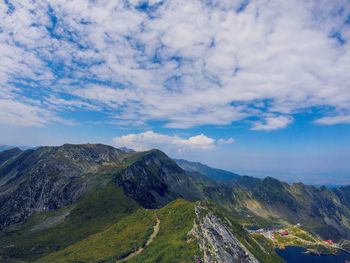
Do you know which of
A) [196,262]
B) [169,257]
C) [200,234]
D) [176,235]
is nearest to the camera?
[196,262]

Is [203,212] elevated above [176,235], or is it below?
above

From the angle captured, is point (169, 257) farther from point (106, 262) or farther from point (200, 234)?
point (106, 262)

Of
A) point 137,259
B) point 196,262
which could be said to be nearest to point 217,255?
point 196,262

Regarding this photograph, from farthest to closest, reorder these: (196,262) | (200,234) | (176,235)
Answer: (176,235) → (200,234) → (196,262)

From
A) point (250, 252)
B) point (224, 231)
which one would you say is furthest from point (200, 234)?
point (250, 252)

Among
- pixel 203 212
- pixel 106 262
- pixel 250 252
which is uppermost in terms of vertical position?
pixel 203 212

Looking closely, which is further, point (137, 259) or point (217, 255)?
point (137, 259)
